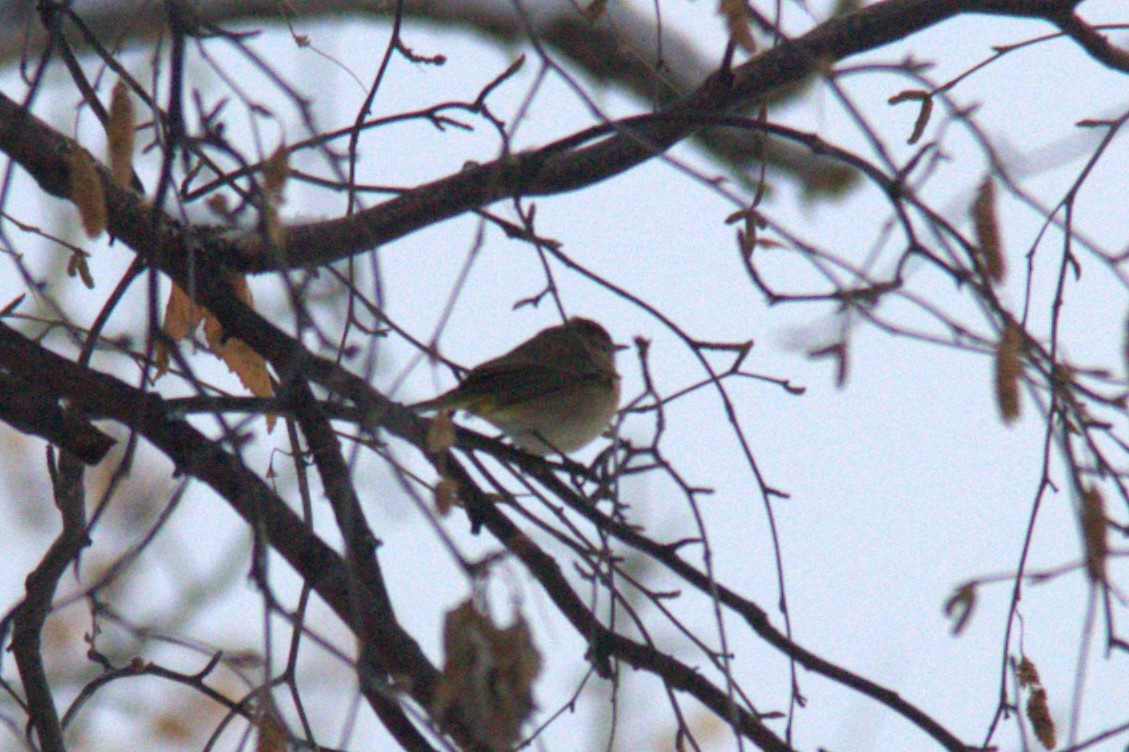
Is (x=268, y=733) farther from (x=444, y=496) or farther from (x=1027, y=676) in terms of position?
(x=1027, y=676)

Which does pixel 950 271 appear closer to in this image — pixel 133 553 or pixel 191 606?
pixel 133 553

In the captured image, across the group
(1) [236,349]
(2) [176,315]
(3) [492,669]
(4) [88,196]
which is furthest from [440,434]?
(2) [176,315]

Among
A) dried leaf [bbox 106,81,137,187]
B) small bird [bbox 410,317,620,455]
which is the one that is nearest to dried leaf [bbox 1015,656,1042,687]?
dried leaf [bbox 106,81,137,187]

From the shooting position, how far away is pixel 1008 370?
191cm

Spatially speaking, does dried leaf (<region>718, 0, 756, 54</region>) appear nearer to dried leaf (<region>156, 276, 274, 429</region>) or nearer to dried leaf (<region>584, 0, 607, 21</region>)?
dried leaf (<region>584, 0, 607, 21</region>)

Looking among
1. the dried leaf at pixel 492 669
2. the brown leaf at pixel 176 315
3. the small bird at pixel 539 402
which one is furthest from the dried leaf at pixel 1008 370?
the small bird at pixel 539 402

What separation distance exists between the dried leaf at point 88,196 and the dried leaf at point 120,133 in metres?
0.04

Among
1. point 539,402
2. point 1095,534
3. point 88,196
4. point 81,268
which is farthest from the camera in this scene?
point 539,402

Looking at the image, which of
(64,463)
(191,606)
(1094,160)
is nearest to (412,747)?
(64,463)

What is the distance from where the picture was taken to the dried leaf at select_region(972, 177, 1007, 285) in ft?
6.61

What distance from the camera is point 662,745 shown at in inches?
336

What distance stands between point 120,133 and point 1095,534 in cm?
169

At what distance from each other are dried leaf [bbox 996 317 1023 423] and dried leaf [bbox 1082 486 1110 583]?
0.17 meters

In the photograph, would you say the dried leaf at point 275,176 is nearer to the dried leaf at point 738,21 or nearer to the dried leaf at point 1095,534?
the dried leaf at point 738,21
